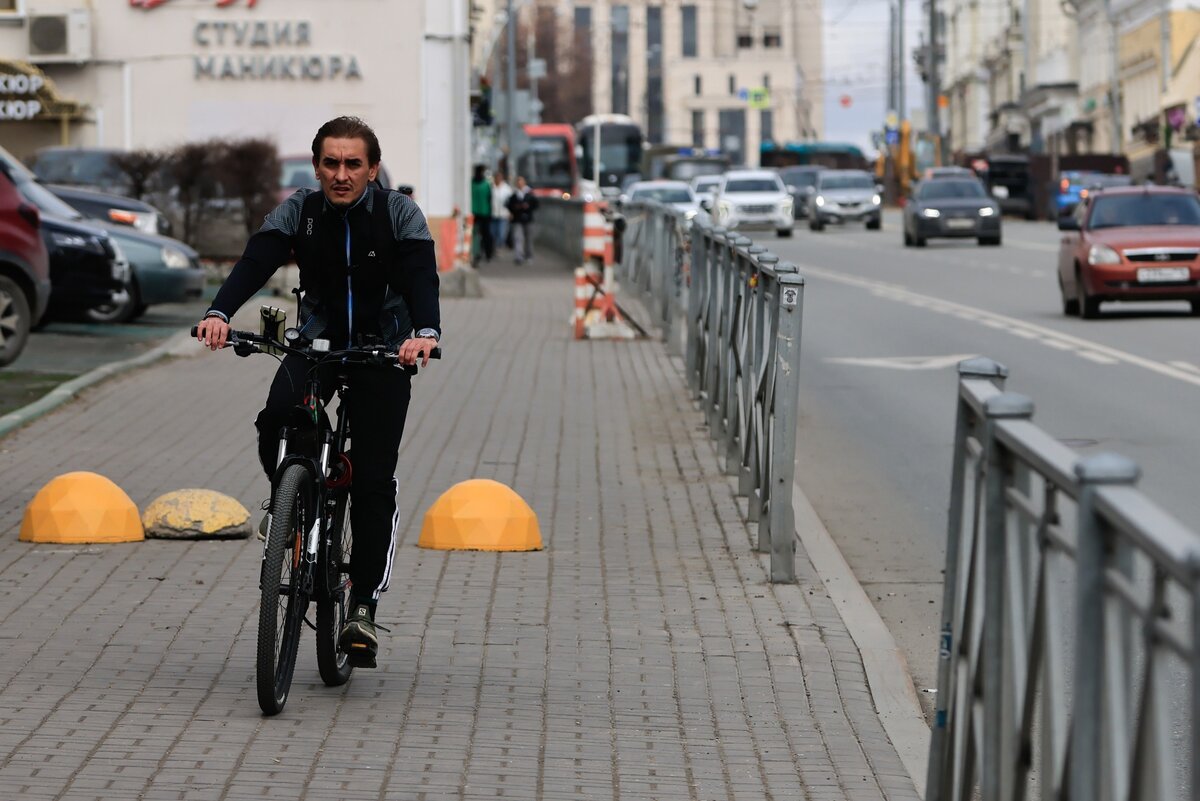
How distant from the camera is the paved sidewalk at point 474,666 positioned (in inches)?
222

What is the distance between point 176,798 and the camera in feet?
17.4

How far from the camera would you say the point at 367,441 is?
21.6 ft

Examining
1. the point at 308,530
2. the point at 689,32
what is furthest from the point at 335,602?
the point at 689,32

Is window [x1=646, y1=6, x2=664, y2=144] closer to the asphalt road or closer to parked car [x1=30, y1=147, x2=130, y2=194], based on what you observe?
the asphalt road

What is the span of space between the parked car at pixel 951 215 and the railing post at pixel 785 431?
38.5 meters

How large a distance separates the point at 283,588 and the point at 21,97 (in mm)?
31126

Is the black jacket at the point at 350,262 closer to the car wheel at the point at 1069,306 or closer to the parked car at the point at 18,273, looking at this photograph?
the parked car at the point at 18,273

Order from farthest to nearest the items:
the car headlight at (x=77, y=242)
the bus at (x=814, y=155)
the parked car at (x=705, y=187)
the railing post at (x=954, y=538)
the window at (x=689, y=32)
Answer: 1. the window at (x=689, y=32)
2. the bus at (x=814, y=155)
3. the parked car at (x=705, y=187)
4. the car headlight at (x=77, y=242)
5. the railing post at (x=954, y=538)

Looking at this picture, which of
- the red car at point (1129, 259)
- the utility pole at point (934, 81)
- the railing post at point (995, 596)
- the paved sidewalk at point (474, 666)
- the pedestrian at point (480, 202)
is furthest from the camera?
the utility pole at point (934, 81)

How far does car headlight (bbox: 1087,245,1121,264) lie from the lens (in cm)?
2430

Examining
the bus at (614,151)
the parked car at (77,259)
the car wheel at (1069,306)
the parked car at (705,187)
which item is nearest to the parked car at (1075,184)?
the parked car at (705,187)

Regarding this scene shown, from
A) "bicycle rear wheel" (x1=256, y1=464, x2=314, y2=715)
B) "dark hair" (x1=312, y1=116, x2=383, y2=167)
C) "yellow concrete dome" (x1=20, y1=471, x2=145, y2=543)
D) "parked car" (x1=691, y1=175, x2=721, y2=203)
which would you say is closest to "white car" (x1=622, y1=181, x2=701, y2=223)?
"parked car" (x1=691, y1=175, x2=721, y2=203)

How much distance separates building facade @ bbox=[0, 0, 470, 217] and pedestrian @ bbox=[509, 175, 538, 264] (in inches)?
244

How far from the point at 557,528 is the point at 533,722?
3.79 metres
